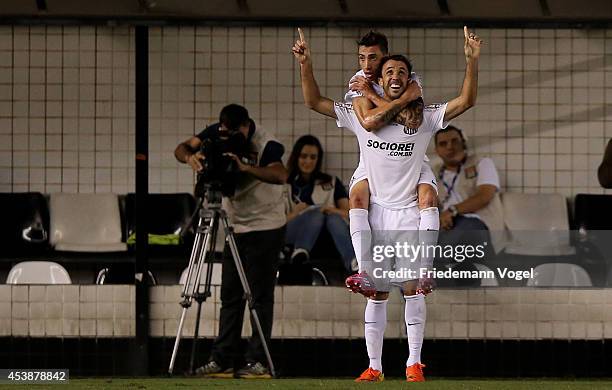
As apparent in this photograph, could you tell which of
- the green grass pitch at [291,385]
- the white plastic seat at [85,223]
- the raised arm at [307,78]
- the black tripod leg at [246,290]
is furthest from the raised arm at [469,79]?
the white plastic seat at [85,223]

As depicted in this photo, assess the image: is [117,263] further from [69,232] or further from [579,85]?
[579,85]

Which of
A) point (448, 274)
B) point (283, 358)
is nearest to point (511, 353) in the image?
point (448, 274)

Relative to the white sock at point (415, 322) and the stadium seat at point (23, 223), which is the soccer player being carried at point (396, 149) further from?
the stadium seat at point (23, 223)

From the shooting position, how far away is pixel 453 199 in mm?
13805

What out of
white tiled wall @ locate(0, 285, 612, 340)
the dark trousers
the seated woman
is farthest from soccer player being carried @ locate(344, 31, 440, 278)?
the seated woman

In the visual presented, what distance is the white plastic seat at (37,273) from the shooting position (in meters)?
13.9

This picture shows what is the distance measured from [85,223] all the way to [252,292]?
2337 mm

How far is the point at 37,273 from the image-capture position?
13.9 metres

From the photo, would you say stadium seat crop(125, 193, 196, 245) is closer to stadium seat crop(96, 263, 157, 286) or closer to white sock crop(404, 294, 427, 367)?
stadium seat crop(96, 263, 157, 286)

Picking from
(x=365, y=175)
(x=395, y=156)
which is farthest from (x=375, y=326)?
(x=395, y=156)

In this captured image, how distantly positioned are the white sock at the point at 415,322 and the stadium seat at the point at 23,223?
4482 mm

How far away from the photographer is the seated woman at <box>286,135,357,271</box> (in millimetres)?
13680

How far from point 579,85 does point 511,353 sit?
8.85ft

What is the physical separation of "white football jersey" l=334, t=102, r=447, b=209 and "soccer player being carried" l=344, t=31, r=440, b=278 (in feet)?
0.15
